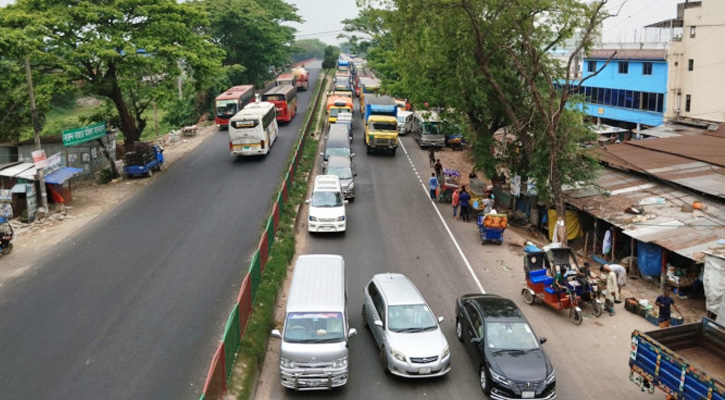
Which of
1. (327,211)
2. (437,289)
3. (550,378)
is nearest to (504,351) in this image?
(550,378)

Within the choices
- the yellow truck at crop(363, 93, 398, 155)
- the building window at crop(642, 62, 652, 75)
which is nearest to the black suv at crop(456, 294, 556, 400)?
the yellow truck at crop(363, 93, 398, 155)

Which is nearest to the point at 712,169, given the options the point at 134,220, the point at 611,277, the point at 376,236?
the point at 611,277

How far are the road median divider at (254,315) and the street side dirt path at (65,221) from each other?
326 inches

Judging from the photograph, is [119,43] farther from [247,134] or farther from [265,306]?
[265,306]

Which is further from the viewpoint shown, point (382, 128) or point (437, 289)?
point (382, 128)

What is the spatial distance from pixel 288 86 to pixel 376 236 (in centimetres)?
3497

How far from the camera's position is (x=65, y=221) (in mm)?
26047

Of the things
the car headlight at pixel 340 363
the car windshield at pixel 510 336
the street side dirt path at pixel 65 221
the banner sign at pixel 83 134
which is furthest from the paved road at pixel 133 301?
the car windshield at pixel 510 336

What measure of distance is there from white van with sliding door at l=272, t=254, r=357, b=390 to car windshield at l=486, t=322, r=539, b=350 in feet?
10.9

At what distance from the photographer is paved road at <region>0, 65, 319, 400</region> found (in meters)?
13.7

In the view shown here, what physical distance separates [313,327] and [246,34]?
5996 cm

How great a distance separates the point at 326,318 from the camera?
1420cm

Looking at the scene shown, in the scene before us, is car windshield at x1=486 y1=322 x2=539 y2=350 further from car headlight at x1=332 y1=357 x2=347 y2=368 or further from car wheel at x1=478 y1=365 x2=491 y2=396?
car headlight at x1=332 y1=357 x2=347 y2=368

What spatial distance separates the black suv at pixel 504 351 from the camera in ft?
42.9
